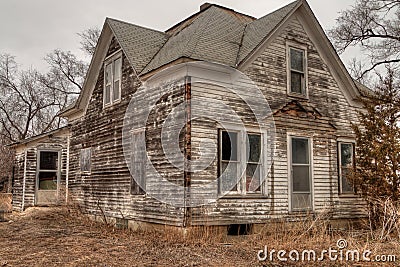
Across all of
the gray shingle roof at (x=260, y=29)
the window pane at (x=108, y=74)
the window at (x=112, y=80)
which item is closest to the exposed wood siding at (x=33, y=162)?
the window at (x=112, y=80)

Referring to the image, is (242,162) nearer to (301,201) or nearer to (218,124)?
(218,124)

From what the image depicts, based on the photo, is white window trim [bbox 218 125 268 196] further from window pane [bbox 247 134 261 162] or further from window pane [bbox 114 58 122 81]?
window pane [bbox 114 58 122 81]

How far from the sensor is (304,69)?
1341 cm

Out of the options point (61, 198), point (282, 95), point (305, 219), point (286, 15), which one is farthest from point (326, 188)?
point (61, 198)

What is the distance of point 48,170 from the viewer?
754 inches

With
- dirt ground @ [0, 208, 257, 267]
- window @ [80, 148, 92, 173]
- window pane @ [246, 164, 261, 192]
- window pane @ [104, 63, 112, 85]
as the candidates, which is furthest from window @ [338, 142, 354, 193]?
window @ [80, 148, 92, 173]

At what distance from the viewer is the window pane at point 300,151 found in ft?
41.6

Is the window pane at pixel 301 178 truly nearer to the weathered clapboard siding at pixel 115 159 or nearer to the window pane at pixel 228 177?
the window pane at pixel 228 177

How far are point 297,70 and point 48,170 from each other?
467 inches

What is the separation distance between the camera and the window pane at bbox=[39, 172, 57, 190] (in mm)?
19141

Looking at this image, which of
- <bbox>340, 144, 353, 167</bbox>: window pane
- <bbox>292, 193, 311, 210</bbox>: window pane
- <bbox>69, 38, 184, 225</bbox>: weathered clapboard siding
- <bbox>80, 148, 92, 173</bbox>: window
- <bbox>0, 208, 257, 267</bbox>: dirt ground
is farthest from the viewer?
<bbox>80, 148, 92, 173</bbox>: window

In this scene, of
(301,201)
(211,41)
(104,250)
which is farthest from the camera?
(301,201)

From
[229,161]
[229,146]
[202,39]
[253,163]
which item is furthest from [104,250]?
[202,39]

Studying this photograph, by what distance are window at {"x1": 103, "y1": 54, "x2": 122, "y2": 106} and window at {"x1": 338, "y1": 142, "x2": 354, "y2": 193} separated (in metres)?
7.38
